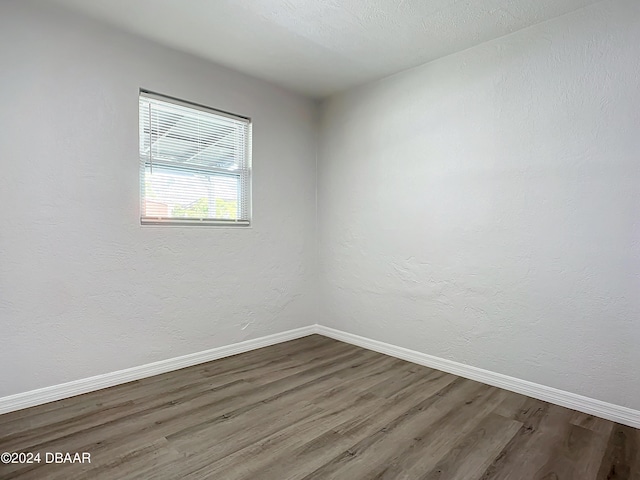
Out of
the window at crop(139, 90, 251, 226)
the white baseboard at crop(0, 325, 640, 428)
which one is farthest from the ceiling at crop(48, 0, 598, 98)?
the white baseboard at crop(0, 325, 640, 428)

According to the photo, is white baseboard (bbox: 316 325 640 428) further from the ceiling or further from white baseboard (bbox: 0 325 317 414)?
the ceiling

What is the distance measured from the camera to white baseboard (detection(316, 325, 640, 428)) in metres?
2.26

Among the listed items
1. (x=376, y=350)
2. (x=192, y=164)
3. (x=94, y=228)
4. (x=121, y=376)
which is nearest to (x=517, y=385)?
(x=376, y=350)

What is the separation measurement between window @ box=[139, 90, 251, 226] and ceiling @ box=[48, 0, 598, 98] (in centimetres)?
50

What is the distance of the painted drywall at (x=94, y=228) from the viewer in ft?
7.63

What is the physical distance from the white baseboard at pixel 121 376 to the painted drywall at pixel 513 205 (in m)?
1.10

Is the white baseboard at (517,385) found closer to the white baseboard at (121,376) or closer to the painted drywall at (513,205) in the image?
the painted drywall at (513,205)

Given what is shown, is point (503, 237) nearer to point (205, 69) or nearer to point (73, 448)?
point (205, 69)

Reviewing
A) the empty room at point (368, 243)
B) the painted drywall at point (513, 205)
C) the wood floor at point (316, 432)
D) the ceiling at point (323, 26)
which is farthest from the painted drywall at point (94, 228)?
the painted drywall at point (513, 205)

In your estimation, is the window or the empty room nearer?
the empty room

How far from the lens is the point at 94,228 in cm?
261

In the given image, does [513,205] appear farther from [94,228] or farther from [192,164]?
[94,228]

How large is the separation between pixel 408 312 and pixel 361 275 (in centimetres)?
62

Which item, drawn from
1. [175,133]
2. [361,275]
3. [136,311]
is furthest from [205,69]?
[361,275]
